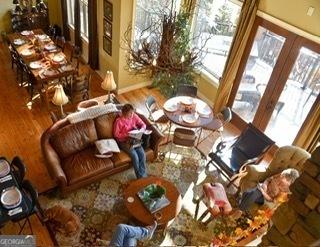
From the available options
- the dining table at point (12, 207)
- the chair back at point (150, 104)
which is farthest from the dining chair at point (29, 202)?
the chair back at point (150, 104)

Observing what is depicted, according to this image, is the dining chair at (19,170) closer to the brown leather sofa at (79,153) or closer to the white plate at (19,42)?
the brown leather sofa at (79,153)

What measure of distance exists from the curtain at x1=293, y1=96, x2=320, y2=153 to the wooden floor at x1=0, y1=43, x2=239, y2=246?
3.48 meters

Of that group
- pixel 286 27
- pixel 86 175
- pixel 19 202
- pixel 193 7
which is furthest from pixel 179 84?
pixel 19 202

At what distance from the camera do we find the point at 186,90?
679cm

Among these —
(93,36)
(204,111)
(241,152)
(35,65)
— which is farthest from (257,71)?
(35,65)

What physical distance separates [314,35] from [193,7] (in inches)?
110

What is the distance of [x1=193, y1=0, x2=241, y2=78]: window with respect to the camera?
21.6ft

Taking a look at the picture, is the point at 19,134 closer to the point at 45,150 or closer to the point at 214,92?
the point at 45,150

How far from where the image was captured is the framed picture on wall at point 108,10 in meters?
7.20

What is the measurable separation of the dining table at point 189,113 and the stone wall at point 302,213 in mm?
4330

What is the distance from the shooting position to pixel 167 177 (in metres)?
5.80

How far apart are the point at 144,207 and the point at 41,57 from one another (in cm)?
491

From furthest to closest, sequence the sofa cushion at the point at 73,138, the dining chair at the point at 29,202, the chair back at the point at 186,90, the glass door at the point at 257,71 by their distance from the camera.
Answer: the chair back at the point at 186,90 < the glass door at the point at 257,71 < the sofa cushion at the point at 73,138 < the dining chair at the point at 29,202

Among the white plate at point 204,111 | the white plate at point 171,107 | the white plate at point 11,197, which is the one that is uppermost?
the white plate at point 204,111
